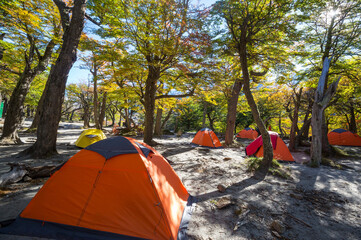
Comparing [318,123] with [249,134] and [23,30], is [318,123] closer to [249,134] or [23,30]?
[249,134]

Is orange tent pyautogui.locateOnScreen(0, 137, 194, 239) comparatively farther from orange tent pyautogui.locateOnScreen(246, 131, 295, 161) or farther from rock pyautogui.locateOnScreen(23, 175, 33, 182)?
orange tent pyautogui.locateOnScreen(246, 131, 295, 161)

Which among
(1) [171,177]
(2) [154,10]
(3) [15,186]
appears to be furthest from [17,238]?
(2) [154,10]

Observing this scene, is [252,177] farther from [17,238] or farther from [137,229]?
[17,238]

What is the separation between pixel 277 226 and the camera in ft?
8.68

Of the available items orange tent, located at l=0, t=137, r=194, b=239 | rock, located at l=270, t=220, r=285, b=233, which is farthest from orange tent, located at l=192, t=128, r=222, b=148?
orange tent, located at l=0, t=137, r=194, b=239

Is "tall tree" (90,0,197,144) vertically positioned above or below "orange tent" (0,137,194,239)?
above

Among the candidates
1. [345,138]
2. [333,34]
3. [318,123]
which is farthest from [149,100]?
[345,138]

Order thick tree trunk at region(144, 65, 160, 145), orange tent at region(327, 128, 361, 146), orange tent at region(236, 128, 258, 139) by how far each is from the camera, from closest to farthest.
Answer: thick tree trunk at region(144, 65, 160, 145) < orange tent at region(327, 128, 361, 146) < orange tent at region(236, 128, 258, 139)

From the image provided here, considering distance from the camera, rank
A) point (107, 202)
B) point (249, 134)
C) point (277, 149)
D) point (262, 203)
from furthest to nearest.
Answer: point (249, 134), point (277, 149), point (262, 203), point (107, 202)

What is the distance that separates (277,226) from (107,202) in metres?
2.96

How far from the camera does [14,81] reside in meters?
18.4

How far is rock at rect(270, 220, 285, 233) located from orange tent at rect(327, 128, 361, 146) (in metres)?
15.9

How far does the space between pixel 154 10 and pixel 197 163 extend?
261 inches

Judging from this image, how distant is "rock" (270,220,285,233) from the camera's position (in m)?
2.60
